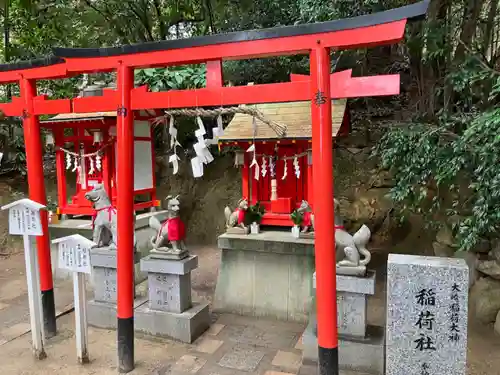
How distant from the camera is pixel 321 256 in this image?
393 cm

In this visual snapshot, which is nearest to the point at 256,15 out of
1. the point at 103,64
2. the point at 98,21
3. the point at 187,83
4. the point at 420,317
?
the point at 187,83

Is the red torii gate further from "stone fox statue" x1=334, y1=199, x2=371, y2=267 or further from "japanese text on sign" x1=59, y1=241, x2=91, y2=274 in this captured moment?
"stone fox statue" x1=334, y1=199, x2=371, y2=267

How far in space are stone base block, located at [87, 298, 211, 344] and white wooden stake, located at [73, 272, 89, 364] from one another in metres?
0.95

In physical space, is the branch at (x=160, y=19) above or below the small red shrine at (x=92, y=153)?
above

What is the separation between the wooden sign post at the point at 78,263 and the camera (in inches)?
174

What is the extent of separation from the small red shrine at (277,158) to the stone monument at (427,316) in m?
3.29

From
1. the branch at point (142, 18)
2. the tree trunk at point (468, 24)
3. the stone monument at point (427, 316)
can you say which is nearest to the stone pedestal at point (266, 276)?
the stone monument at point (427, 316)

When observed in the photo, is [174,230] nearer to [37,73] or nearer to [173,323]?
[173,323]

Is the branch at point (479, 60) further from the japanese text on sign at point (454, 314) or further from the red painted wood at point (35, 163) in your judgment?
the red painted wood at point (35, 163)

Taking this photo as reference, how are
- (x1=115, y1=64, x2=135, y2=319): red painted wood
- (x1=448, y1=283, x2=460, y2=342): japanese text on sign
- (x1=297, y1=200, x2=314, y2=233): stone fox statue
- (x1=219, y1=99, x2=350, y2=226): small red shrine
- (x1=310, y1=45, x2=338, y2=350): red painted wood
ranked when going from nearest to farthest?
1. (x1=448, y1=283, x2=460, y2=342): japanese text on sign
2. (x1=310, y1=45, x2=338, y2=350): red painted wood
3. (x1=115, y1=64, x2=135, y2=319): red painted wood
4. (x1=297, y1=200, x2=314, y2=233): stone fox statue
5. (x1=219, y1=99, x2=350, y2=226): small red shrine

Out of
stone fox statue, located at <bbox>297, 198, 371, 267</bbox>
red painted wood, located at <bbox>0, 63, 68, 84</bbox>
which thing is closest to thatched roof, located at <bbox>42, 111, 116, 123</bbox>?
red painted wood, located at <bbox>0, 63, 68, 84</bbox>

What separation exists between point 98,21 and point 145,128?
4.18 metres

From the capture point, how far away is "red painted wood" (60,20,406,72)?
365 cm

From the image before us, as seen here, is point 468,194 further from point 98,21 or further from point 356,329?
point 98,21
